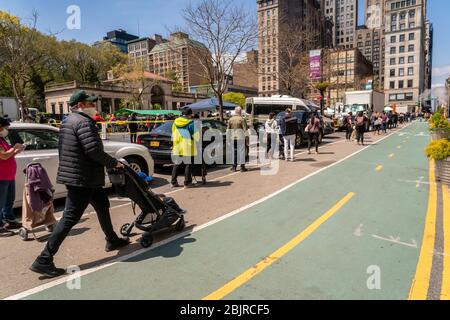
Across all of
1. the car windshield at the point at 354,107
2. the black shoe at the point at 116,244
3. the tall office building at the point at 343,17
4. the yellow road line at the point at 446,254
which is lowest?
the yellow road line at the point at 446,254

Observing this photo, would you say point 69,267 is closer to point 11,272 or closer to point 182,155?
point 11,272

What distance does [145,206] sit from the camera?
4512mm

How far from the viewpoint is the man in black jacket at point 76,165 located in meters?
3.64

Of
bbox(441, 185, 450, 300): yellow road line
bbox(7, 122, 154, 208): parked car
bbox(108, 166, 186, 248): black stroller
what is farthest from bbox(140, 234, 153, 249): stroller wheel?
bbox(441, 185, 450, 300): yellow road line

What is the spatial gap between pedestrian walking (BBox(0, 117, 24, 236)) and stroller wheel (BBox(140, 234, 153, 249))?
2.31 m

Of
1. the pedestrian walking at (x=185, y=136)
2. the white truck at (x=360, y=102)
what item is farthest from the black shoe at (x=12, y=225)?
the white truck at (x=360, y=102)

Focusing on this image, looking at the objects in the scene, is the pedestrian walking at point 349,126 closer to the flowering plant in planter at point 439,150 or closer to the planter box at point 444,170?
the planter box at point 444,170

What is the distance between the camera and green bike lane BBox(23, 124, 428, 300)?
3215 millimetres

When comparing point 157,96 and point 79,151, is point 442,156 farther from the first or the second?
point 157,96

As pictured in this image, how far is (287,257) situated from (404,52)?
133723mm

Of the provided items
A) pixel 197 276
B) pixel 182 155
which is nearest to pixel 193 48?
pixel 182 155

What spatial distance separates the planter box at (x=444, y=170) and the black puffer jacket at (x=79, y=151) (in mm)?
7421

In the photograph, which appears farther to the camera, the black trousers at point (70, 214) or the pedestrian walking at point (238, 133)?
the pedestrian walking at point (238, 133)

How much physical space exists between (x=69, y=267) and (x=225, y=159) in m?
7.78
